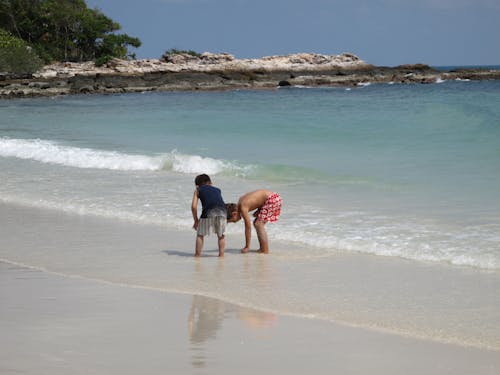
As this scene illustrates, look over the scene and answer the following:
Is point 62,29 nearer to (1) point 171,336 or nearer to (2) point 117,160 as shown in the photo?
(2) point 117,160

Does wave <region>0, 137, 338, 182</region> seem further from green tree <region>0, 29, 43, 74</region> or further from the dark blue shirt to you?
green tree <region>0, 29, 43, 74</region>

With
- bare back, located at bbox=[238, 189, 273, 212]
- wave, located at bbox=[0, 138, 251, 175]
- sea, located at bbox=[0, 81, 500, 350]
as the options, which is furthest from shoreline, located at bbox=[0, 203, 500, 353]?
wave, located at bbox=[0, 138, 251, 175]

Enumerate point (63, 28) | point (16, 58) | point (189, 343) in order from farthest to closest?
point (63, 28) → point (16, 58) → point (189, 343)

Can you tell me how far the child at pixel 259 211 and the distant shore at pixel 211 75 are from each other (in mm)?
45748

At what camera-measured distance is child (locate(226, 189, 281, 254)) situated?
8.36 meters

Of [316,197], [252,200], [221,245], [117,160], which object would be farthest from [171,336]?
[117,160]

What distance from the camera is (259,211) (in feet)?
28.0

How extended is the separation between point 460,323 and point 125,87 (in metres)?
57.8

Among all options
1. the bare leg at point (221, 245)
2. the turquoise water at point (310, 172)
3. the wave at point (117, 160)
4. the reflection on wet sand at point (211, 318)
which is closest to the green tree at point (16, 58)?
the turquoise water at point (310, 172)

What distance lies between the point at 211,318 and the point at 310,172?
9.40 metres

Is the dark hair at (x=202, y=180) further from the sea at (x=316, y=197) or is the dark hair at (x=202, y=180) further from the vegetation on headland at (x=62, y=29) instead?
the vegetation on headland at (x=62, y=29)

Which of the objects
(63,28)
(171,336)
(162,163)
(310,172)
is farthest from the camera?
(63,28)

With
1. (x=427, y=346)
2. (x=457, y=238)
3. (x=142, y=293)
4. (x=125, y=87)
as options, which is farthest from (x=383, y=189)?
(x=125, y=87)

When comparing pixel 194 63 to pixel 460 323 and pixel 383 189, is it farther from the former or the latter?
pixel 460 323
